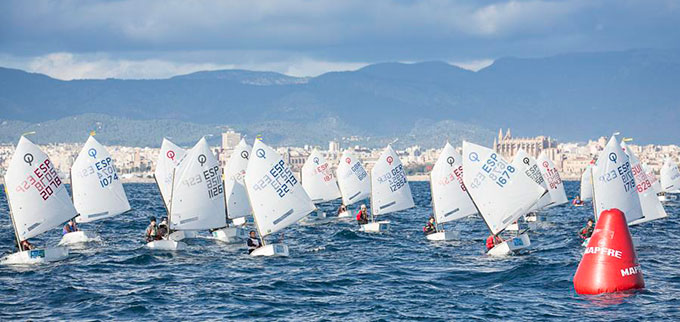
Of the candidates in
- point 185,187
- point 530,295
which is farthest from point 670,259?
point 185,187

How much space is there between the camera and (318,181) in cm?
7825

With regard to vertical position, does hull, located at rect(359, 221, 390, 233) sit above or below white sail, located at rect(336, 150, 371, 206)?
below

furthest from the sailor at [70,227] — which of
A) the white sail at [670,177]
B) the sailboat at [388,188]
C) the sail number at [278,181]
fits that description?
the white sail at [670,177]

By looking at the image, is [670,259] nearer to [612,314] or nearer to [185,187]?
[612,314]

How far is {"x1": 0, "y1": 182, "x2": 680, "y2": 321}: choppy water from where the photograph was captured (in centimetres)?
2931

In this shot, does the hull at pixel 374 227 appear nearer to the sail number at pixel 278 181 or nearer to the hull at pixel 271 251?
the sail number at pixel 278 181

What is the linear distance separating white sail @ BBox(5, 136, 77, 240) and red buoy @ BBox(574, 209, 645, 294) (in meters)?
24.1

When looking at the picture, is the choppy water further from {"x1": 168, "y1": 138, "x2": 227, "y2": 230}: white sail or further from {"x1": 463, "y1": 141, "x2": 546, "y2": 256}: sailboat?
{"x1": 463, "y1": 141, "x2": 546, "y2": 256}: sailboat

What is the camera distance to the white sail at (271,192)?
43594 millimetres

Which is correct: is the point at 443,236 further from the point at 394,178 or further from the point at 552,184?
the point at 552,184

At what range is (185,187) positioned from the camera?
155ft

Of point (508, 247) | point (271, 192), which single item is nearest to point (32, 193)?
point (271, 192)

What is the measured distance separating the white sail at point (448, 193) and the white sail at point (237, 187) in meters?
12.4

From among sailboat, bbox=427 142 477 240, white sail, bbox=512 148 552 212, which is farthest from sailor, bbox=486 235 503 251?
white sail, bbox=512 148 552 212
